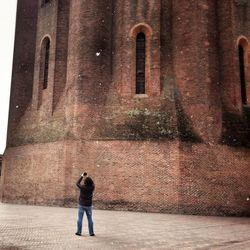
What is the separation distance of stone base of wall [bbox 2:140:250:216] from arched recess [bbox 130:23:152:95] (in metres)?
3.23

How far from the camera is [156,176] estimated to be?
60.8 ft

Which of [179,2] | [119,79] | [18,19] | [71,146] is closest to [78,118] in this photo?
[71,146]

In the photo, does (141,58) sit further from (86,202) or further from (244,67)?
(86,202)

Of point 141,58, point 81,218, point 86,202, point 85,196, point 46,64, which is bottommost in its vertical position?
point 81,218

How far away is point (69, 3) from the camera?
23.1 m

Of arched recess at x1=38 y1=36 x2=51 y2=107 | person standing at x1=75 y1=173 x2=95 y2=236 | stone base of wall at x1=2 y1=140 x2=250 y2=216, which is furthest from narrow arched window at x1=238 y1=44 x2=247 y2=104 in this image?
person standing at x1=75 y1=173 x2=95 y2=236

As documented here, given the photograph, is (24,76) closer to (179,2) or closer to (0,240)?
(179,2)

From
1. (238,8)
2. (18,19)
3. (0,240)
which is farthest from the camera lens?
(18,19)

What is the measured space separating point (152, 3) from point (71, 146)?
851 centimetres

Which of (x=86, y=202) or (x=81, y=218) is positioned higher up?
(x=86, y=202)

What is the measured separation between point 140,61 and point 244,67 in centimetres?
593

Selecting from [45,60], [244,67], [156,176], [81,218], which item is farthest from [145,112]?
[81,218]

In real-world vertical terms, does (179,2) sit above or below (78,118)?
above

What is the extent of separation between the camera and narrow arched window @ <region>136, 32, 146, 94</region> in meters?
20.7
